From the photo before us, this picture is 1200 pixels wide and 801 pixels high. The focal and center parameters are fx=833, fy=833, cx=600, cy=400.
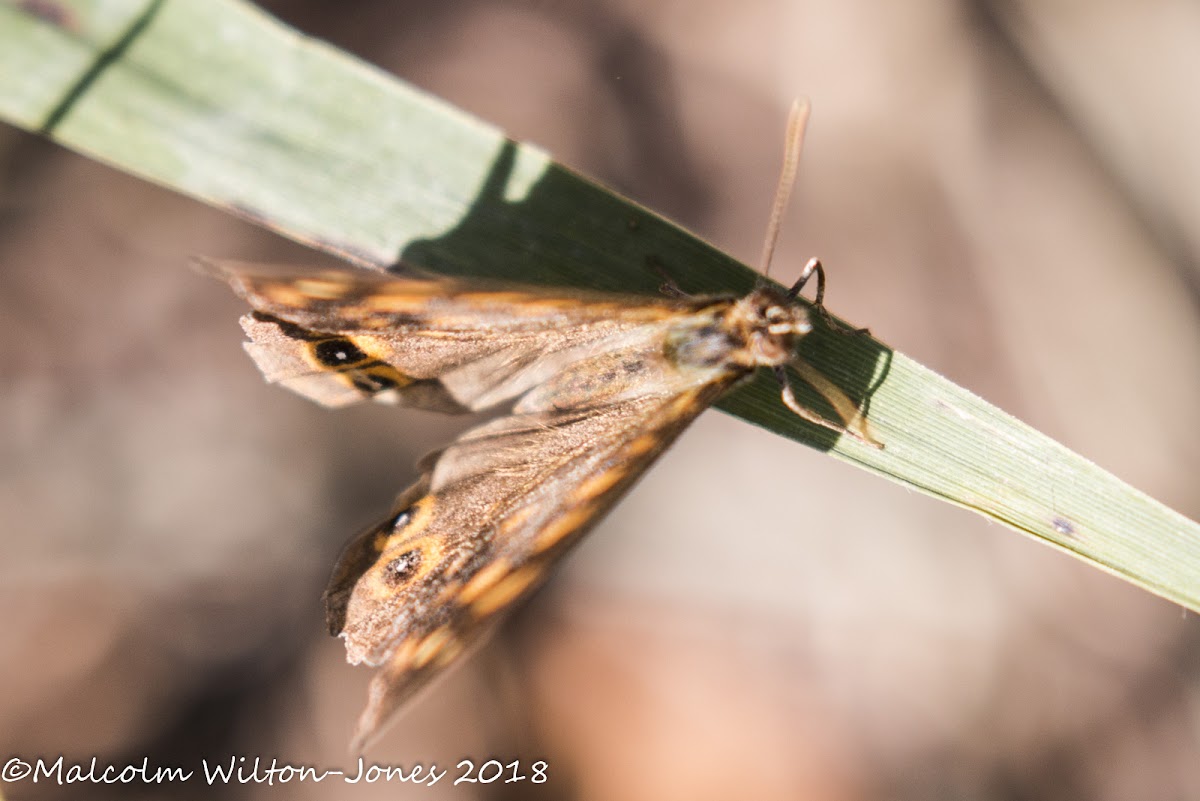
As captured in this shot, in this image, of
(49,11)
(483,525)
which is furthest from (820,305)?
(49,11)

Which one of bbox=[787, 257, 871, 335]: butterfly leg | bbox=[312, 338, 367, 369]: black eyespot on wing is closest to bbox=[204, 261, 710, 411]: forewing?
bbox=[312, 338, 367, 369]: black eyespot on wing

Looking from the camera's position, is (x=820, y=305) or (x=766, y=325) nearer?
(x=766, y=325)

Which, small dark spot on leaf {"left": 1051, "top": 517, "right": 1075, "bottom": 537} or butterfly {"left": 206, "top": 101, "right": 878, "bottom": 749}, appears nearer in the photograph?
butterfly {"left": 206, "top": 101, "right": 878, "bottom": 749}

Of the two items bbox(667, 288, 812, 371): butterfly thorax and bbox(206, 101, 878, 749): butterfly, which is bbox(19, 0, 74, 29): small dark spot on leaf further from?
bbox(667, 288, 812, 371): butterfly thorax

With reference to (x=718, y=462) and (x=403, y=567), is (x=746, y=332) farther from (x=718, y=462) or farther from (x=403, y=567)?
(x=718, y=462)

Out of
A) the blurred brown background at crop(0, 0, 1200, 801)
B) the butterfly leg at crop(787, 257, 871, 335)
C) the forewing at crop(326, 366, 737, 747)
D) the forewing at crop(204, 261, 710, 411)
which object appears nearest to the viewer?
the forewing at crop(204, 261, 710, 411)

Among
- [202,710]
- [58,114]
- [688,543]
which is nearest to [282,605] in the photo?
[202,710]

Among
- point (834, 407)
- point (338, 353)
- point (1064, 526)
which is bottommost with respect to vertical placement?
point (338, 353)
